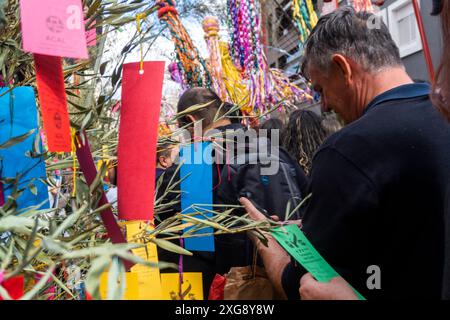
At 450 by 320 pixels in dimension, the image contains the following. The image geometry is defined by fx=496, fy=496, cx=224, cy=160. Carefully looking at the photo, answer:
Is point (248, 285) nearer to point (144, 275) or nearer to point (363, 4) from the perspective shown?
point (144, 275)

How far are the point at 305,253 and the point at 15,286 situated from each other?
61 cm

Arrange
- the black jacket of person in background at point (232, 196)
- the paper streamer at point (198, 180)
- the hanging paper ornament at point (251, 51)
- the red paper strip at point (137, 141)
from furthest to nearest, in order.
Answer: the hanging paper ornament at point (251, 51) → the black jacket of person in background at point (232, 196) → the paper streamer at point (198, 180) → the red paper strip at point (137, 141)

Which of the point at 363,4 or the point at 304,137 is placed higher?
the point at 363,4

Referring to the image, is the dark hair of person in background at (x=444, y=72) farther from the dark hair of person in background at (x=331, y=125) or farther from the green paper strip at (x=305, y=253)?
the dark hair of person in background at (x=331, y=125)

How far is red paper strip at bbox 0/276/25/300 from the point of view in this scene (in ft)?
1.58

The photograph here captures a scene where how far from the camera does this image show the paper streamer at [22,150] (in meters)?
0.64

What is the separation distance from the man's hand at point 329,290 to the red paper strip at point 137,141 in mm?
420

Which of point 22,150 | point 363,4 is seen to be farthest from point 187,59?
point 22,150

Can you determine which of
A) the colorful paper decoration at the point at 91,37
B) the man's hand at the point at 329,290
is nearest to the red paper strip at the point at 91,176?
the colorful paper decoration at the point at 91,37

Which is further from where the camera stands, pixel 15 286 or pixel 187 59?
pixel 187 59

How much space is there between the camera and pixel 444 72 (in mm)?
812

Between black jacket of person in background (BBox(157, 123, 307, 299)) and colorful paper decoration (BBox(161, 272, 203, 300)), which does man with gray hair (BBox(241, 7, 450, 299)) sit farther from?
black jacket of person in background (BBox(157, 123, 307, 299))

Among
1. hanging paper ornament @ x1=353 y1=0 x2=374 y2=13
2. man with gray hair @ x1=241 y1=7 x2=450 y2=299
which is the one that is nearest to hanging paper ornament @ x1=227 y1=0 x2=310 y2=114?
hanging paper ornament @ x1=353 y1=0 x2=374 y2=13

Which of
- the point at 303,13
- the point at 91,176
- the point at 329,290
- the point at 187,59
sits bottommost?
the point at 329,290
